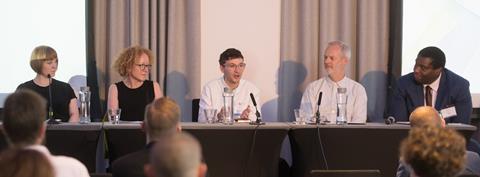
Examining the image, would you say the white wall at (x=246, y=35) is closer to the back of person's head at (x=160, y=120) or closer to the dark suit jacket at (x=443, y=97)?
the dark suit jacket at (x=443, y=97)

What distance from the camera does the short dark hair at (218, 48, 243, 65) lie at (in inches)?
243

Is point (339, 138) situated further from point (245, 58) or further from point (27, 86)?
point (27, 86)

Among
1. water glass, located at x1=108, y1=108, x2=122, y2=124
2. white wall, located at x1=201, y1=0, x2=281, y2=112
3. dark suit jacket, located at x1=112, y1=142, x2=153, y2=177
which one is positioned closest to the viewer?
dark suit jacket, located at x1=112, y1=142, x2=153, y2=177

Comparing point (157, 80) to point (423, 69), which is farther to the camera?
Answer: point (157, 80)

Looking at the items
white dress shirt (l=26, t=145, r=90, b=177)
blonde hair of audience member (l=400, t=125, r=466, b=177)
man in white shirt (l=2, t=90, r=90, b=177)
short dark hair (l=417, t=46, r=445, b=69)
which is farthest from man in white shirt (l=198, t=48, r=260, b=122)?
blonde hair of audience member (l=400, t=125, r=466, b=177)

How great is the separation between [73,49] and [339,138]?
2.42 meters

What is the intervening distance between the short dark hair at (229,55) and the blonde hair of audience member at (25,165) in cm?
391

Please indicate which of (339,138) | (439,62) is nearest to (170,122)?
(339,138)

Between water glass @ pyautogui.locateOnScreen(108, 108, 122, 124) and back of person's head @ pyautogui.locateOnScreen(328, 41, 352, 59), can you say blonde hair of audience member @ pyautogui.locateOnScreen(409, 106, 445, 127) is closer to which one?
water glass @ pyautogui.locateOnScreen(108, 108, 122, 124)

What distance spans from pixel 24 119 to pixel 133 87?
3176 millimetres

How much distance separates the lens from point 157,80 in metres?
6.60

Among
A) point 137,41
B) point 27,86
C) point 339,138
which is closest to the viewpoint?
point 339,138

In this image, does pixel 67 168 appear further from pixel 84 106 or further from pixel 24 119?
pixel 84 106

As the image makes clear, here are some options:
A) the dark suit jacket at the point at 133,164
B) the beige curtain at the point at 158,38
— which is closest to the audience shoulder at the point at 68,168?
the dark suit jacket at the point at 133,164
